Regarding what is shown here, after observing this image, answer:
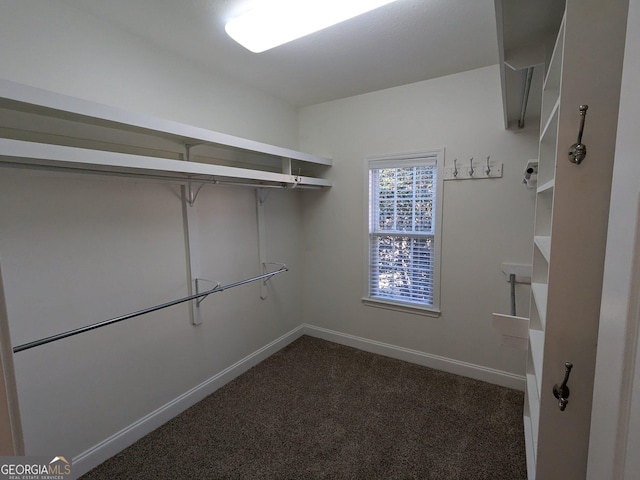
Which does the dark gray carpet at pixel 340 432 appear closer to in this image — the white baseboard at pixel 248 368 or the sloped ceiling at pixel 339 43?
the white baseboard at pixel 248 368

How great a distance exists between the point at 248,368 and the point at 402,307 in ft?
5.36

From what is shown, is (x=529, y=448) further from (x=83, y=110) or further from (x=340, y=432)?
(x=83, y=110)

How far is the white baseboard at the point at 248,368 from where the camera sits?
1871 millimetres

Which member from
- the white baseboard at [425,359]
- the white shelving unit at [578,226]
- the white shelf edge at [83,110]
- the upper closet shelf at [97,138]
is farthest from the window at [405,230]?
the white shelving unit at [578,226]

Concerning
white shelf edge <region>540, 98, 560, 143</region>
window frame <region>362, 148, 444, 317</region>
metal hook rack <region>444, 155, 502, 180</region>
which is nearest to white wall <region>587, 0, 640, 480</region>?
white shelf edge <region>540, 98, 560, 143</region>

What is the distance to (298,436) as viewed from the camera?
204 cm

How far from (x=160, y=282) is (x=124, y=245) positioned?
0.37 meters

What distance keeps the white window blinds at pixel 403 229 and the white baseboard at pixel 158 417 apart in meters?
1.45

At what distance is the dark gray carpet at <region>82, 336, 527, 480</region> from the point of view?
5.86 ft

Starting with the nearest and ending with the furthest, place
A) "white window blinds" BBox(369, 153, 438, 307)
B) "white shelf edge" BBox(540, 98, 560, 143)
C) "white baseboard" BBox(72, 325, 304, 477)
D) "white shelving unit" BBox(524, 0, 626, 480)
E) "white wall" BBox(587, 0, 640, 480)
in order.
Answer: "white wall" BBox(587, 0, 640, 480) < "white shelving unit" BBox(524, 0, 626, 480) < "white shelf edge" BBox(540, 98, 560, 143) < "white baseboard" BBox(72, 325, 304, 477) < "white window blinds" BBox(369, 153, 438, 307)

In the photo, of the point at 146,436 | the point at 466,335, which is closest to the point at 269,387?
the point at 146,436

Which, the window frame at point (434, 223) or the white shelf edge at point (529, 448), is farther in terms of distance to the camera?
the window frame at point (434, 223)

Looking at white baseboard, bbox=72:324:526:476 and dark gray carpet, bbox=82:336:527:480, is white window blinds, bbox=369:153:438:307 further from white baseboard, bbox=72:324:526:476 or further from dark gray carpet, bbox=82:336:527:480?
dark gray carpet, bbox=82:336:527:480

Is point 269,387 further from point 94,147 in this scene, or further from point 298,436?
point 94,147
